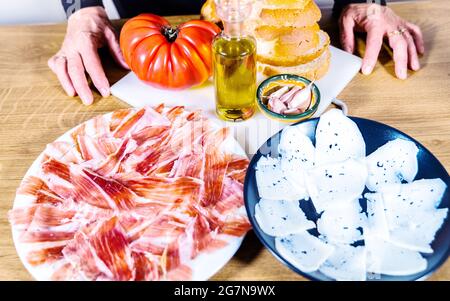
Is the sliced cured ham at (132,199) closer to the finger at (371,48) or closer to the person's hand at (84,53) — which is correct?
the person's hand at (84,53)

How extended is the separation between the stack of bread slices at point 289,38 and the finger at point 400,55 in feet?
0.58

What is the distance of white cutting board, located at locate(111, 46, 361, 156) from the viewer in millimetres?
1042

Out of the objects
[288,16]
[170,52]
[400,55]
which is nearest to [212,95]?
[170,52]

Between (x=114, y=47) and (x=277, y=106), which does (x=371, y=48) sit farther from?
(x=114, y=47)

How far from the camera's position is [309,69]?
1105mm

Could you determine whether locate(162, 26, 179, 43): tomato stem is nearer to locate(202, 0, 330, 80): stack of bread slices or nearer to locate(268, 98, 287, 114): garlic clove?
locate(202, 0, 330, 80): stack of bread slices

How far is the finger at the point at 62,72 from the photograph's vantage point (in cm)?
114

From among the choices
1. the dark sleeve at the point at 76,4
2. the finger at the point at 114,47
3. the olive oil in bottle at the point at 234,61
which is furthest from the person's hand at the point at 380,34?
the dark sleeve at the point at 76,4

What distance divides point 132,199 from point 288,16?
530 mm

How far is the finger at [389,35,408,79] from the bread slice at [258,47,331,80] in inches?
6.9

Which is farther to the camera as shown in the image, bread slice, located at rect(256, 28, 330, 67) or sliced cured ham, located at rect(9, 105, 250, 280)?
bread slice, located at rect(256, 28, 330, 67)

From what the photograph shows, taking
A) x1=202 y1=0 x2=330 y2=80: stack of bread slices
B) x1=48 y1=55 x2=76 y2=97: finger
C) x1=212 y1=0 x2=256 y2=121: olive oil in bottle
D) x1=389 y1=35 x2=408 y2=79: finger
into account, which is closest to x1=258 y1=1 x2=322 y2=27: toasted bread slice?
x1=202 y1=0 x2=330 y2=80: stack of bread slices

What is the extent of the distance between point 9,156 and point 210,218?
1.60 feet
